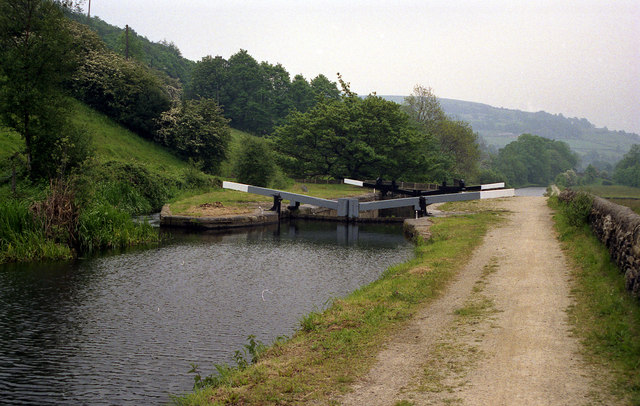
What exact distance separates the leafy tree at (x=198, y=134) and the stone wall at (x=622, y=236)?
3399 centimetres

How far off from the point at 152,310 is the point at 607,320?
8613mm

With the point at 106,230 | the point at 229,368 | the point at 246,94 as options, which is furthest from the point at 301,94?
the point at 229,368

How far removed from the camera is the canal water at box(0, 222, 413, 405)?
7.93m


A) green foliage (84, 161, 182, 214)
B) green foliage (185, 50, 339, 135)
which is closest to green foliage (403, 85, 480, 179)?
green foliage (185, 50, 339, 135)

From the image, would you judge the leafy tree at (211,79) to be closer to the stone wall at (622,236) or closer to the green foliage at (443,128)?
the green foliage at (443,128)

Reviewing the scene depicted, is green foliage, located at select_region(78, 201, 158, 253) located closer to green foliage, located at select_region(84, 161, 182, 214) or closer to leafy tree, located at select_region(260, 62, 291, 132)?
green foliage, located at select_region(84, 161, 182, 214)

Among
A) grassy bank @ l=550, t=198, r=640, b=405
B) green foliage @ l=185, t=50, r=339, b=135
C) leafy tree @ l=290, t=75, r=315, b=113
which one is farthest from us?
leafy tree @ l=290, t=75, r=315, b=113

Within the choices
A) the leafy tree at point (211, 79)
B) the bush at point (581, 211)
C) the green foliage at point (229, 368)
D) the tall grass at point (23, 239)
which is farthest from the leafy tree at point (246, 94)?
the green foliage at point (229, 368)

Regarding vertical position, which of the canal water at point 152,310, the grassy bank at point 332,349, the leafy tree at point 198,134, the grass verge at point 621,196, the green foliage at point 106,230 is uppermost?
the leafy tree at point 198,134

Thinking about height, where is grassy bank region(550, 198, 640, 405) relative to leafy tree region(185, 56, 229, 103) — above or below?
below

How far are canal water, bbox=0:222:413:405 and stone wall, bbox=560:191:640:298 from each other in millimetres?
5865

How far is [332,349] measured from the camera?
25.6 ft

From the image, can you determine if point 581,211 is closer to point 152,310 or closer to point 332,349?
point 332,349

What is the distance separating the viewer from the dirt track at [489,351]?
5.95 m
